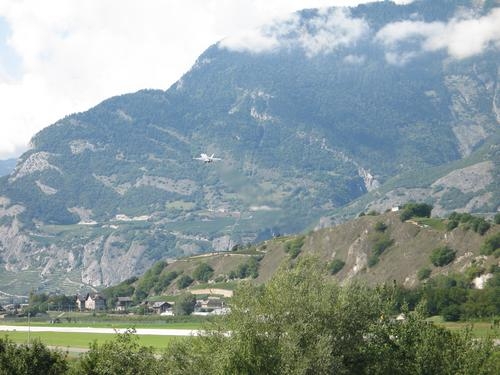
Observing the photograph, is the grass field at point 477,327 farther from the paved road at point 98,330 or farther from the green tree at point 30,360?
the paved road at point 98,330

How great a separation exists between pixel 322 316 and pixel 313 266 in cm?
887

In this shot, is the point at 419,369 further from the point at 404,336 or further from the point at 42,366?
the point at 42,366

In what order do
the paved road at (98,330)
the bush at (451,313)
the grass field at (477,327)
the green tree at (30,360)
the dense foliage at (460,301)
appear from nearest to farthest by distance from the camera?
the grass field at (477,327) → the green tree at (30,360) → the bush at (451,313) → the dense foliage at (460,301) → the paved road at (98,330)

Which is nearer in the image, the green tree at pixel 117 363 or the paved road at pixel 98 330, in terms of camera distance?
the green tree at pixel 117 363

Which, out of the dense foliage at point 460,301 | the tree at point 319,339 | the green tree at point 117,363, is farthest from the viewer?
the dense foliage at point 460,301

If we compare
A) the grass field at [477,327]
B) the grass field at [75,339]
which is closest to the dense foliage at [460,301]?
the grass field at [477,327]

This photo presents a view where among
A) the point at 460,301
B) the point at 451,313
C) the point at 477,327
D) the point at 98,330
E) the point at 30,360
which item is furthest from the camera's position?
the point at 98,330

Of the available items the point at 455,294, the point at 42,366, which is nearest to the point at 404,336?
the point at 42,366

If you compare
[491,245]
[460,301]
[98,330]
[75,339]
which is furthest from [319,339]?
[491,245]

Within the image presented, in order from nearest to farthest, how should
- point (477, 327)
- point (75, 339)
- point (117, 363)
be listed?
point (117, 363) < point (477, 327) < point (75, 339)

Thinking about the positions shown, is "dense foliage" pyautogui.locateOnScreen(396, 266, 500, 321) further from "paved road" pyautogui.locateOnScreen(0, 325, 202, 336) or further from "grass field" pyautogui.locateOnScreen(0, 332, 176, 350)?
"paved road" pyautogui.locateOnScreen(0, 325, 202, 336)

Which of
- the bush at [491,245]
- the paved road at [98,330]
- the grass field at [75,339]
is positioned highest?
the bush at [491,245]

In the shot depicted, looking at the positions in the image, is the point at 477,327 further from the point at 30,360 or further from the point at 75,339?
the point at 30,360

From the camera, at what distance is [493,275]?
17650 cm
